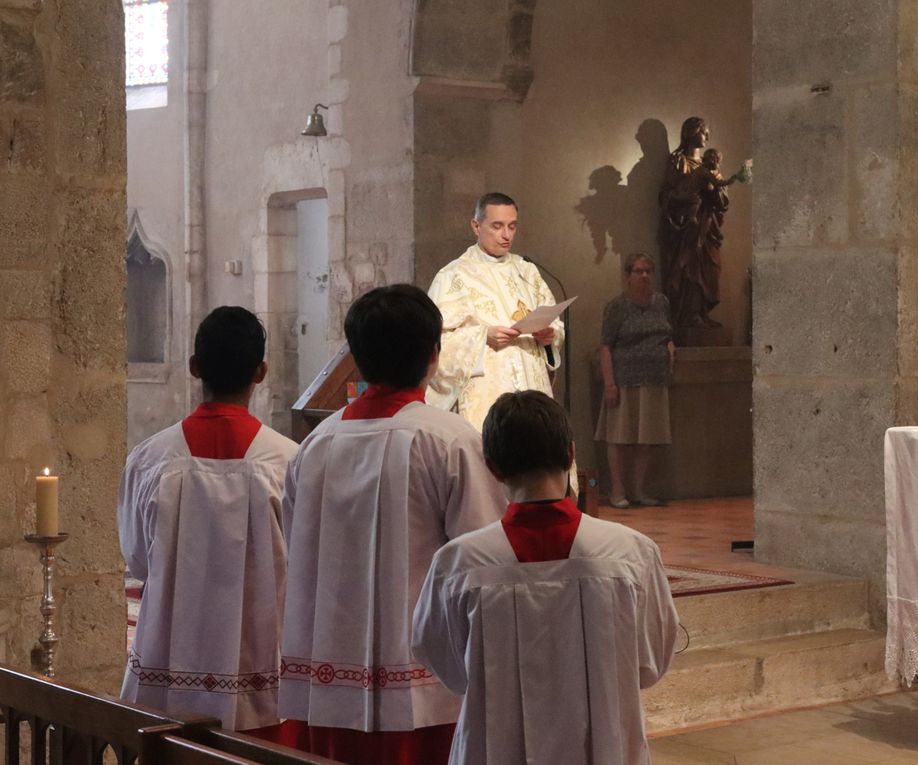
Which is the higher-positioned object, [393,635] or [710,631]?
[393,635]

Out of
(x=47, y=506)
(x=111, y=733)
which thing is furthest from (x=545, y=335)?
(x=111, y=733)

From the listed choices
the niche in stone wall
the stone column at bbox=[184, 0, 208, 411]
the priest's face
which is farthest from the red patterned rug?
the niche in stone wall

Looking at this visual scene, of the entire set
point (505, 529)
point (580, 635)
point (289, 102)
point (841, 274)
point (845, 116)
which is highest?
point (289, 102)

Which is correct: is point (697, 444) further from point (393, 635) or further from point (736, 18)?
point (393, 635)

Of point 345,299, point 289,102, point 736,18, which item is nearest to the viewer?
point 345,299

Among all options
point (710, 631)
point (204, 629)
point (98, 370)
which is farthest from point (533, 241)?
point (204, 629)

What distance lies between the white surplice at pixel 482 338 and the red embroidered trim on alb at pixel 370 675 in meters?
3.50

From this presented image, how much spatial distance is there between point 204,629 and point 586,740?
97 centimetres

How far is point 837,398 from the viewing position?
6.82 m

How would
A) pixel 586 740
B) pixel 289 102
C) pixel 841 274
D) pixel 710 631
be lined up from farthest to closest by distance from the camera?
pixel 289 102 < pixel 841 274 < pixel 710 631 < pixel 586 740

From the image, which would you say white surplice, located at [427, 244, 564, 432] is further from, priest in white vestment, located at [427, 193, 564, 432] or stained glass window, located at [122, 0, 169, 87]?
stained glass window, located at [122, 0, 169, 87]

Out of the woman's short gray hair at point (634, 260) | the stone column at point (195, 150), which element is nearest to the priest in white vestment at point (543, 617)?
the woman's short gray hair at point (634, 260)

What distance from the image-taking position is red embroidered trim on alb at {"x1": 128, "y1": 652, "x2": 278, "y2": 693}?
3.30 m

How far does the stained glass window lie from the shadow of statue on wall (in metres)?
5.85
